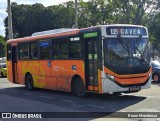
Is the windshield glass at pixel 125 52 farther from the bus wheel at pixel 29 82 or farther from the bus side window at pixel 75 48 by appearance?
the bus wheel at pixel 29 82

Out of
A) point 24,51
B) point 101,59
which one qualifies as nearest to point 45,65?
point 24,51

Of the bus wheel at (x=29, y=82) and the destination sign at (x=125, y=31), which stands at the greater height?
the destination sign at (x=125, y=31)

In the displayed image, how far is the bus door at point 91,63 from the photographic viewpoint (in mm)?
14703

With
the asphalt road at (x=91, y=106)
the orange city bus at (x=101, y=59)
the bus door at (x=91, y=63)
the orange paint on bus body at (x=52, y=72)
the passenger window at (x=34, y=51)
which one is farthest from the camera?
the passenger window at (x=34, y=51)

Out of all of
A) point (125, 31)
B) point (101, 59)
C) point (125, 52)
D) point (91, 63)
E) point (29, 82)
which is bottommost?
point (29, 82)

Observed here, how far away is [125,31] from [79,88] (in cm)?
315

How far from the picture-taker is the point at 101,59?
14289mm

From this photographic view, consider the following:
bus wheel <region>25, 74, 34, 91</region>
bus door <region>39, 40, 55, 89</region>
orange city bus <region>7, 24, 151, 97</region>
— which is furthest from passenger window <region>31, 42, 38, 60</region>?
orange city bus <region>7, 24, 151, 97</region>

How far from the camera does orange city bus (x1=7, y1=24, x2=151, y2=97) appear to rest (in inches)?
563

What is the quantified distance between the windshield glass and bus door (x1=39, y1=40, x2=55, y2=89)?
15.5 ft

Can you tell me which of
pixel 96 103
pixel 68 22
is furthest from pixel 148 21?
pixel 96 103

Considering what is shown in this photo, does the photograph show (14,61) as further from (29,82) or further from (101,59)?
(101,59)

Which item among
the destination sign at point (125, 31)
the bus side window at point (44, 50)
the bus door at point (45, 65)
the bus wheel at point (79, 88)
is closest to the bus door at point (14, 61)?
the bus door at point (45, 65)

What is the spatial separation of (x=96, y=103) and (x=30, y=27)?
2207 inches
